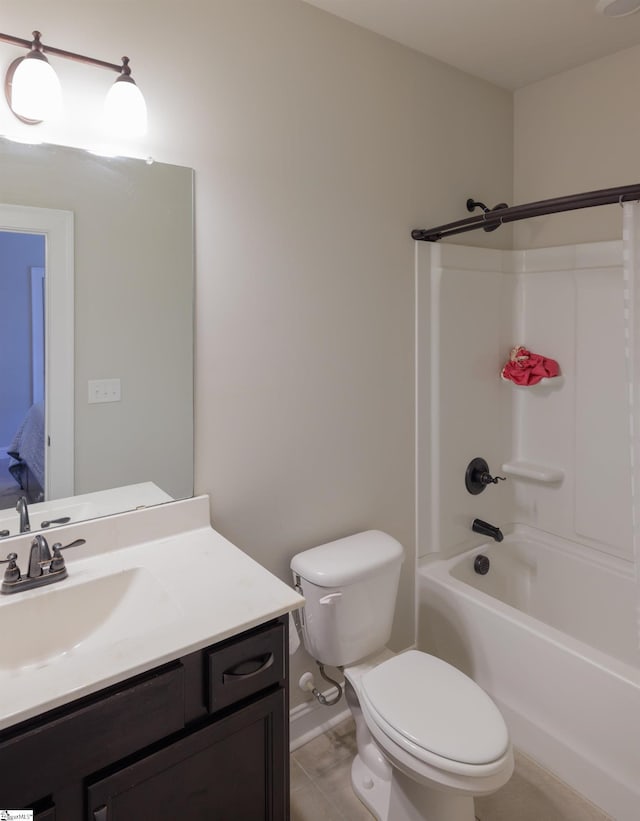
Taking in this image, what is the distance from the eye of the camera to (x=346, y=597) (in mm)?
1734

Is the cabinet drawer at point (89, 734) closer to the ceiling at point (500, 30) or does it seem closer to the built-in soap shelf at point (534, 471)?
the built-in soap shelf at point (534, 471)

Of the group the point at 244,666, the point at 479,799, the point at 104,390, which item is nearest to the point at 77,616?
the point at 244,666

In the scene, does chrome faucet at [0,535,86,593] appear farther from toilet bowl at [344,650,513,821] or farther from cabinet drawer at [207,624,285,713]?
toilet bowl at [344,650,513,821]

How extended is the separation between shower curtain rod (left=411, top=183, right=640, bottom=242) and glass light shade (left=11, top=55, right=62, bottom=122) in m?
1.32

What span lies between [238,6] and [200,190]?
58 centimetres

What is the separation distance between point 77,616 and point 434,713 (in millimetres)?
982

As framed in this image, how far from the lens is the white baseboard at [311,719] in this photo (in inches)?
77.7

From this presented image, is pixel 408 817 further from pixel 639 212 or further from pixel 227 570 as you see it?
pixel 639 212

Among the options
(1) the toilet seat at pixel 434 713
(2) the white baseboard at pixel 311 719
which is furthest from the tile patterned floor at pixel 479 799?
(1) the toilet seat at pixel 434 713

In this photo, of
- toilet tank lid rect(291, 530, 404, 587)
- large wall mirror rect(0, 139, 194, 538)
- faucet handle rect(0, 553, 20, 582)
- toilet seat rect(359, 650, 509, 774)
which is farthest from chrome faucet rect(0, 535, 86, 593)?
toilet seat rect(359, 650, 509, 774)

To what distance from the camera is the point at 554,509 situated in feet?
8.13

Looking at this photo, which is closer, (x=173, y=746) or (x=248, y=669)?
(x=173, y=746)

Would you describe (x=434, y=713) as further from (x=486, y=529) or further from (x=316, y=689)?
(x=486, y=529)

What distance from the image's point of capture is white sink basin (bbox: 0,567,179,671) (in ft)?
3.88
